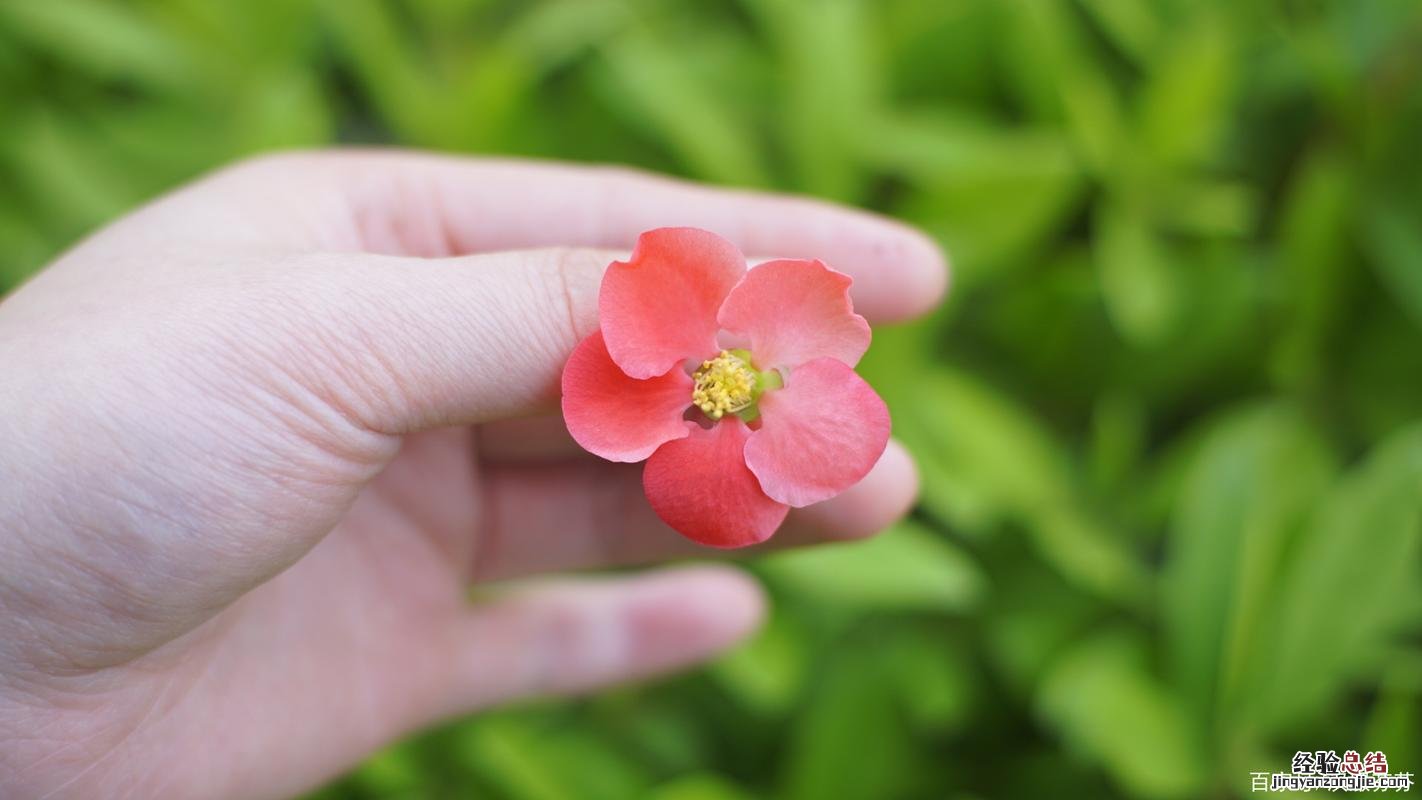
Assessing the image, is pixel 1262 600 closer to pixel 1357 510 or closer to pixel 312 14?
pixel 1357 510

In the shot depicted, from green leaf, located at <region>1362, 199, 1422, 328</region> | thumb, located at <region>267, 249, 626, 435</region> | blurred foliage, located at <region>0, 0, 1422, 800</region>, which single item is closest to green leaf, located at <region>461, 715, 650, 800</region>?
blurred foliage, located at <region>0, 0, 1422, 800</region>

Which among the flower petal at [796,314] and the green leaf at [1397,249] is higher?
the green leaf at [1397,249]

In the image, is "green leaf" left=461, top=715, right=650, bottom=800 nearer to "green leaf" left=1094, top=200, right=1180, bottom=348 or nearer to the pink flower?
the pink flower

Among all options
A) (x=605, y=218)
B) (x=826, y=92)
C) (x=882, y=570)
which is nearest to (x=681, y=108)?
(x=826, y=92)

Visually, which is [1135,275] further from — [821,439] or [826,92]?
[821,439]

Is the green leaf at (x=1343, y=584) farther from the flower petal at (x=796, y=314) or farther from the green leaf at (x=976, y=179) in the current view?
the flower petal at (x=796, y=314)

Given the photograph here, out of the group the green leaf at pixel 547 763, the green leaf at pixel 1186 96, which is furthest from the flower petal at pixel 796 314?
the green leaf at pixel 1186 96
